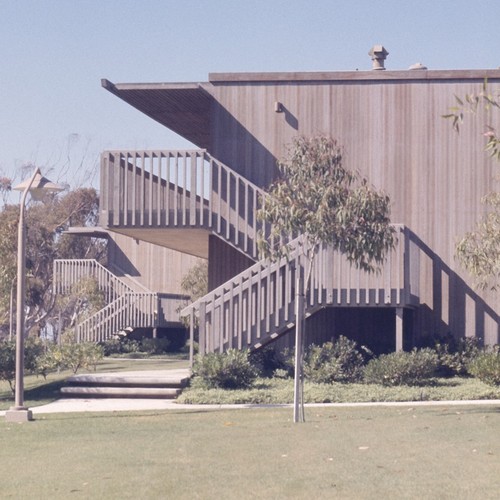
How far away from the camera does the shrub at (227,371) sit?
63.2 feet

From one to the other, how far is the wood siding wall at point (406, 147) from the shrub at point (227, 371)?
485cm

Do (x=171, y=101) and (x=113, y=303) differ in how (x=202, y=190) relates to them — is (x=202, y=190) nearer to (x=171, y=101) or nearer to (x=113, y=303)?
(x=171, y=101)

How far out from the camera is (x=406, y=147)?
2273 centimetres

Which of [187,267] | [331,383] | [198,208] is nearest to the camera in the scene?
[331,383]

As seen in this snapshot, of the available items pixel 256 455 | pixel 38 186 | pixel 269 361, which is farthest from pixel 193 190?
pixel 256 455

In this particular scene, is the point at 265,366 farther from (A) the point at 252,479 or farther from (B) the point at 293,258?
(A) the point at 252,479

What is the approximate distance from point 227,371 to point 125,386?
2218mm

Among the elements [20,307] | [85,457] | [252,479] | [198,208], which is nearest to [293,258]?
[198,208]

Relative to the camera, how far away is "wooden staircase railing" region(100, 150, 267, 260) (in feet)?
70.2

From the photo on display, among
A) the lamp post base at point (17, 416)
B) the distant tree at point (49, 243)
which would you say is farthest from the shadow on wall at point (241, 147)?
the distant tree at point (49, 243)

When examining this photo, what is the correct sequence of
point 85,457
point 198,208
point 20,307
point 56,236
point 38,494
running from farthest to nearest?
point 56,236
point 198,208
point 20,307
point 85,457
point 38,494

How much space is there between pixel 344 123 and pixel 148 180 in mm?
4608

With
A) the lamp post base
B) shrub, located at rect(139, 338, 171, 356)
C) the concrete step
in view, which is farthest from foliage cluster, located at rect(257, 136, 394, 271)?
shrub, located at rect(139, 338, 171, 356)

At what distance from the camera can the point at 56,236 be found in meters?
50.6
